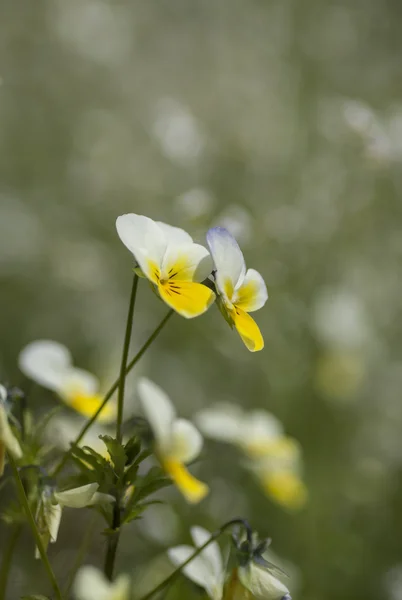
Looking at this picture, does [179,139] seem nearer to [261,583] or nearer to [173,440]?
[173,440]

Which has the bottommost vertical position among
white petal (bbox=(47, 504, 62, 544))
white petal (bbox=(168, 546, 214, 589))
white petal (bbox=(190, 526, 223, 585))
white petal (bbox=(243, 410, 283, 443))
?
white petal (bbox=(47, 504, 62, 544))

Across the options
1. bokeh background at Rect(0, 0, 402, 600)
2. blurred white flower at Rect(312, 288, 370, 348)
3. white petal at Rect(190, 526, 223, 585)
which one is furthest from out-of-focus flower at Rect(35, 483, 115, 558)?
blurred white flower at Rect(312, 288, 370, 348)

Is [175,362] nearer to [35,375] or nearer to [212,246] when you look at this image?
[35,375]

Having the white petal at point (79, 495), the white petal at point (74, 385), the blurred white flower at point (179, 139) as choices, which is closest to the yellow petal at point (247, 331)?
the white petal at point (79, 495)

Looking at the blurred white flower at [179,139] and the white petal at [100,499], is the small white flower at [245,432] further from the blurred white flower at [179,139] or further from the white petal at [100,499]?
the blurred white flower at [179,139]

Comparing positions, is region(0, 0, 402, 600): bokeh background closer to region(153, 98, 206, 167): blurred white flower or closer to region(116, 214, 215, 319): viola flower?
region(153, 98, 206, 167): blurred white flower

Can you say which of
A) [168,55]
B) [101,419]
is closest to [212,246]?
[101,419]
